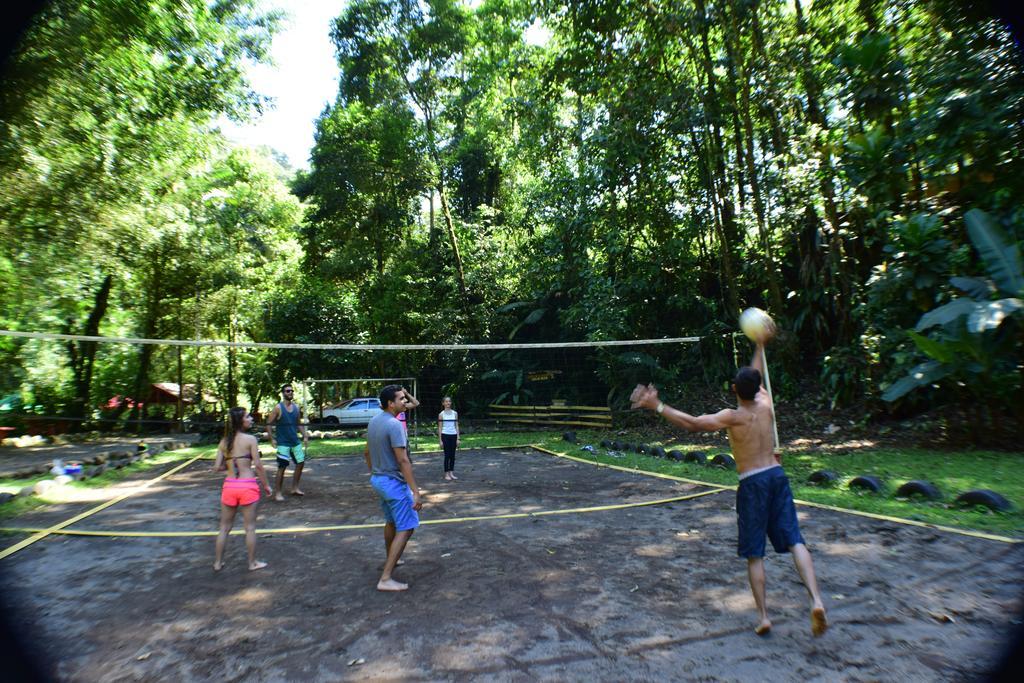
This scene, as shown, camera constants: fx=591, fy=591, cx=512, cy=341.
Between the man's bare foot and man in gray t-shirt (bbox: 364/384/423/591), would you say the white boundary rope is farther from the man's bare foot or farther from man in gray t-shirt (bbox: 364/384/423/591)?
the man's bare foot

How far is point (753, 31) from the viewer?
12.8 meters

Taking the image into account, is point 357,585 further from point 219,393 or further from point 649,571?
point 219,393

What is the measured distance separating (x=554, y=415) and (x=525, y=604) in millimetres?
14322

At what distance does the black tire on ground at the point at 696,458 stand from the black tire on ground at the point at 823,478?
7.53 ft

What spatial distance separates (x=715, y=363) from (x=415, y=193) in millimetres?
13161

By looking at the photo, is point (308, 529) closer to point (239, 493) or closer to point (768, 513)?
point (239, 493)

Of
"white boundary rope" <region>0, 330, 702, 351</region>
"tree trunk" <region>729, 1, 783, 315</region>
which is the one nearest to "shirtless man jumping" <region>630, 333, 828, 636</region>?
"white boundary rope" <region>0, 330, 702, 351</region>

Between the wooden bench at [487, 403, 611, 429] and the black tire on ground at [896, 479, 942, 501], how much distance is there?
956 cm

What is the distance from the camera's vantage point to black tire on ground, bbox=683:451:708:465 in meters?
10.1

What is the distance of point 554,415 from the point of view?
18.5 meters

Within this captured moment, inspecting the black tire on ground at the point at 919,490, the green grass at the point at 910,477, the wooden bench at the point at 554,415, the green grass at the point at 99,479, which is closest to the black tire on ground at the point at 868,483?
the green grass at the point at 910,477

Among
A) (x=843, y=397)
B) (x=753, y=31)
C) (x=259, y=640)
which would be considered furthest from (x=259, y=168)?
(x=259, y=640)

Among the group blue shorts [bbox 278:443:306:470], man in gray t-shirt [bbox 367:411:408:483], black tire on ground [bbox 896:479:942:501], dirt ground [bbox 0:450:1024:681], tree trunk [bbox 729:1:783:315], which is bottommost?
dirt ground [bbox 0:450:1024:681]

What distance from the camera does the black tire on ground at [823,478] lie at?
25.1ft
